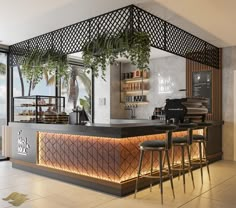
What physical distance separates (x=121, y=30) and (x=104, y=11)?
53cm

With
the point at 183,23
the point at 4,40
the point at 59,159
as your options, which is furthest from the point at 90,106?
the point at 183,23

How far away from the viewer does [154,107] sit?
8477 millimetres

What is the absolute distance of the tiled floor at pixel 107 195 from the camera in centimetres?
363

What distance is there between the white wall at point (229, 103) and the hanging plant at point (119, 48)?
10.9ft

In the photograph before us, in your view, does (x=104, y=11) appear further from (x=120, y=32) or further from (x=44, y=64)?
(x=44, y=64)

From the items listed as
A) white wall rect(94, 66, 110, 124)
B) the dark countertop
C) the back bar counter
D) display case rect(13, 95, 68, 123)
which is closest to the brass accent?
the back bar counter

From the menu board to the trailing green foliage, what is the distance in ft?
11.6

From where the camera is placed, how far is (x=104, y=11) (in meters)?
4.62

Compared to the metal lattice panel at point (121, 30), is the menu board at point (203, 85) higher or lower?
lower

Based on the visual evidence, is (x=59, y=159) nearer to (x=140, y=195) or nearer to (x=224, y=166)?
(x=140, y=195)

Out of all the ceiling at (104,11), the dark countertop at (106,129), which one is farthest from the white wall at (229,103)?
the dark countertop at (106,129)

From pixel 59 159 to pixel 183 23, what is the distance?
349 centimetres

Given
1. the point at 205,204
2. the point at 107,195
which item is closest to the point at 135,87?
the point at 107,195

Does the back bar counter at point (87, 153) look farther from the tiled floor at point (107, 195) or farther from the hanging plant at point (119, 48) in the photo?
the hanging plant at point (119, 48)
